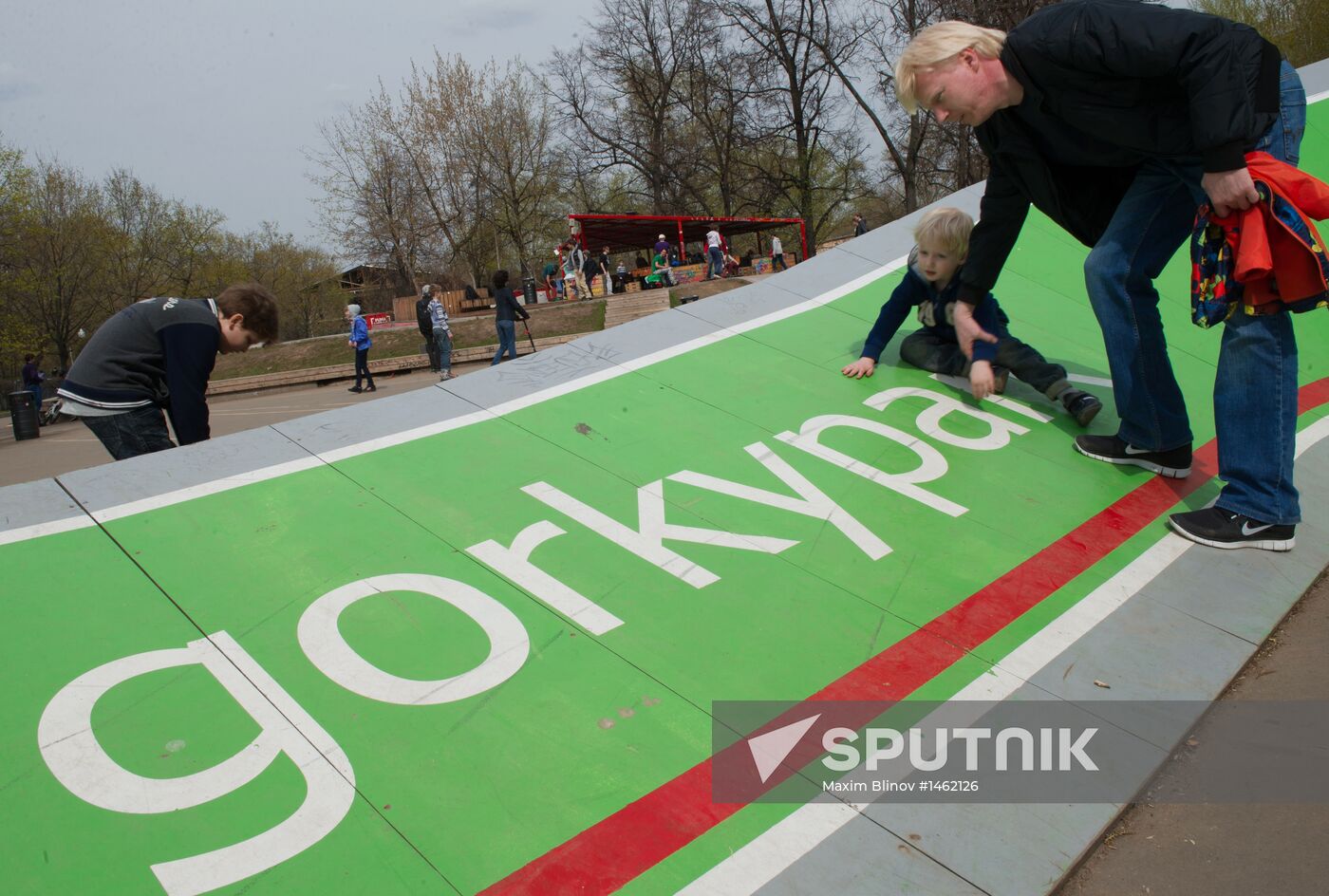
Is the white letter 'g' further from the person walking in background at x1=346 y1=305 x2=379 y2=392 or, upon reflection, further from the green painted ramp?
the person walking in background at x1=346 y1=305 x2=379 y2=392

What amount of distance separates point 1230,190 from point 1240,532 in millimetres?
1247

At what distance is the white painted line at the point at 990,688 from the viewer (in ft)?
5.84

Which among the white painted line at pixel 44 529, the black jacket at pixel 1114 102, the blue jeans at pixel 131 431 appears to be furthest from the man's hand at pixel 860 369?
the white painted line at pixel 44 529

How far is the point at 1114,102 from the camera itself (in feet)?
10.5

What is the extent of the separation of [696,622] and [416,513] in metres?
1.14

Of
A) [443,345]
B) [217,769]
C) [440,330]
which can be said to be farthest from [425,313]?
[217,769]

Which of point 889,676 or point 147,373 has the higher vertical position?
point 147,373

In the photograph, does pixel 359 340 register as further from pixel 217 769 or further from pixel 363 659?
pixel 217 769

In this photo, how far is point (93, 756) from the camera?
2.00m

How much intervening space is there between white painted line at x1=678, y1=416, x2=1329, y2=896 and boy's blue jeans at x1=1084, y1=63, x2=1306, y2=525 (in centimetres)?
36

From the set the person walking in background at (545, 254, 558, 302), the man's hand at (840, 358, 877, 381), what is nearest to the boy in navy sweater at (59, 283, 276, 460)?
the man's hand at (840, 358, 877, 381)

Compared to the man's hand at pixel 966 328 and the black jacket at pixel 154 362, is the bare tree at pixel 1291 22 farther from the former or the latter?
the black jacket at pixel 154 362

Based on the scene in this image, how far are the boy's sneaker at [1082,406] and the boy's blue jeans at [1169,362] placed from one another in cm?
30

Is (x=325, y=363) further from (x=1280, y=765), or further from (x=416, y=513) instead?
(x=1280, y=765)
